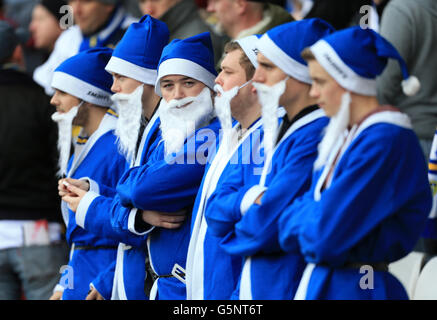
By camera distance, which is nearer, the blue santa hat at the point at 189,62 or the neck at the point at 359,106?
the neck at the point at 359,106

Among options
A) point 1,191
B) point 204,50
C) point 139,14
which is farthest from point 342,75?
point 139,14

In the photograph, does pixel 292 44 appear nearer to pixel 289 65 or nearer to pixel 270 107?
pixel 289 65

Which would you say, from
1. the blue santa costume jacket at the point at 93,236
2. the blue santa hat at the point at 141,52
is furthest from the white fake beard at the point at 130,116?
the blue santa costume jacket at the point at 93,236

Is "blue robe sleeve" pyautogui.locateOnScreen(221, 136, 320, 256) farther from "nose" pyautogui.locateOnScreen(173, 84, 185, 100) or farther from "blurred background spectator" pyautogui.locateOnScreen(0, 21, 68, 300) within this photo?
"blurred background spectator" pyautogui.locateOnScreen(0, 21, 68, 300)

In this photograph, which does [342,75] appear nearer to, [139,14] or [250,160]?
[250,160]

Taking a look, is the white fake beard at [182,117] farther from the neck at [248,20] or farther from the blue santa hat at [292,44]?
the neck at [248,20]

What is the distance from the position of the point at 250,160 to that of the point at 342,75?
2.55 ft

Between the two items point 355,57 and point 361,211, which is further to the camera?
point 355,57

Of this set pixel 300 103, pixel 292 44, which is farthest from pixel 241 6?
pixel 300 103

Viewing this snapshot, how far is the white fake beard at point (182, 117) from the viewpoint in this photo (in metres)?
5.00

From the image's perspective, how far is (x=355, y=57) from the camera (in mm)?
3715

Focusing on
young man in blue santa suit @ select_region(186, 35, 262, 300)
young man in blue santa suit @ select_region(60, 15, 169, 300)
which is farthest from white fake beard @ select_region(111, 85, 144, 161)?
young man in blue santa suit @ select_region(186, 35, 262, 300)

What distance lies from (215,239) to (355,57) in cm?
125

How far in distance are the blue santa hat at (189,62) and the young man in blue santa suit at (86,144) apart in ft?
2.43
